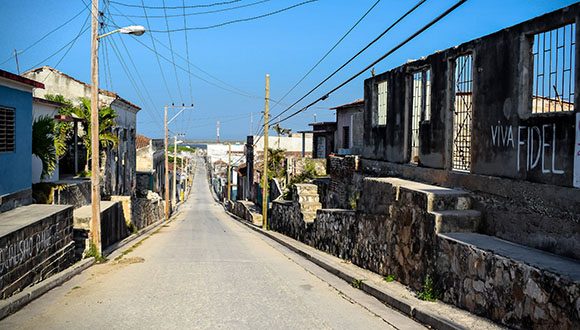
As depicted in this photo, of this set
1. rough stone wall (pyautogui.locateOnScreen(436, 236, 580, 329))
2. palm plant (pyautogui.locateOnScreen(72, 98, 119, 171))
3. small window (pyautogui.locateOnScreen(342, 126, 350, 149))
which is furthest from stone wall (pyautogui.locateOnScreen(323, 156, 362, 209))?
small window (pyautogui.locateOnScreen(342, 126, 350, 149))

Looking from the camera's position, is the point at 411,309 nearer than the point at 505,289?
A: No

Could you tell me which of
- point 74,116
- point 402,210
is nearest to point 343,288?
point 402,210

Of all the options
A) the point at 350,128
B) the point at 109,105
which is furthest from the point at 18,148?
the point at 350,128

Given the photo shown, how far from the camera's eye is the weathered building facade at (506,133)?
720 centimetres

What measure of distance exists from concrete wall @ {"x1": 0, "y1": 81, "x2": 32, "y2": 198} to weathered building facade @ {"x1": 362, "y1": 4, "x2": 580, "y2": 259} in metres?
8.99

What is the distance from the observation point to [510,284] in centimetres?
670

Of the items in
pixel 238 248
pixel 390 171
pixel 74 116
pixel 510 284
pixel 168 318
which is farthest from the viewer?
pixel 74 116

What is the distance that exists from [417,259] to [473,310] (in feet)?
6.44

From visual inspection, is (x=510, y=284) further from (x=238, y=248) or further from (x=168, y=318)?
(x=238, y=248)

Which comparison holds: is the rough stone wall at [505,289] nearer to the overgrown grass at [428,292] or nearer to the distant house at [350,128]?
the overgrown grass at [428,292]

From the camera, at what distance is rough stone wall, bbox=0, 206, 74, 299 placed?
8805 millimetres

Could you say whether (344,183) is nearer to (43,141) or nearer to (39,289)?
(43,141)

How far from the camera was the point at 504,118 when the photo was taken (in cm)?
866

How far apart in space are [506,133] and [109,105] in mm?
27401
